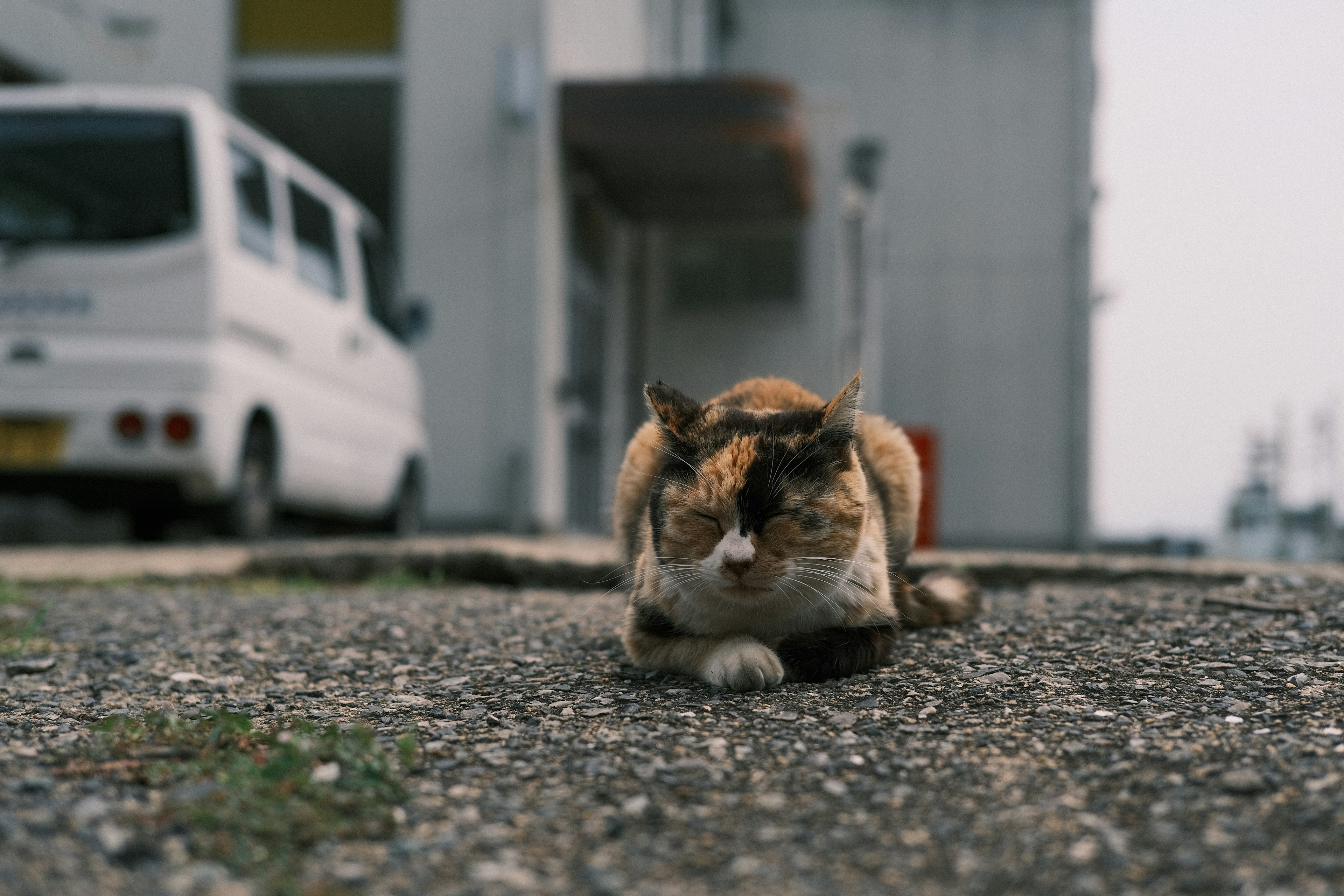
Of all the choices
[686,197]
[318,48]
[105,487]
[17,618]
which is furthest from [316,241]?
[686,197]

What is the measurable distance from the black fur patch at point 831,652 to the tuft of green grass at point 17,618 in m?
2.24

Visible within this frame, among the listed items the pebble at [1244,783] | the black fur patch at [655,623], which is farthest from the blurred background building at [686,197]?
the pebble at [1244,783]

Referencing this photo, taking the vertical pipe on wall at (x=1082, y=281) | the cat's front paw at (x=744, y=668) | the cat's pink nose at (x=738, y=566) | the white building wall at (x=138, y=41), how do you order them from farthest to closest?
the vertical pipe on wall at (x=1082, y=281) → the white building wall at (x=138, y=41) → the cat's front paw at (x=744, y=668) → the cat's pink nose at (x=738, y=566)

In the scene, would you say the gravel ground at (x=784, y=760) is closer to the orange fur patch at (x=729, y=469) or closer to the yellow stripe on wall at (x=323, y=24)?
the orange fur patch at (x=729, y=469)

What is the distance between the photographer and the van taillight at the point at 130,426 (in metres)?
6.20

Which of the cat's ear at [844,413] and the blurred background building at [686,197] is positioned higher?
the blurred background building at [686,197]

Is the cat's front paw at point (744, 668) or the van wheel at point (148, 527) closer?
the cat's front paw at point (744, 668)

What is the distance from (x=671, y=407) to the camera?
285 centimetres

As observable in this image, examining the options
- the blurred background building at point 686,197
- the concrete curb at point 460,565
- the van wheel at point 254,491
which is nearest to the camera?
the concrete curb at point 460,565

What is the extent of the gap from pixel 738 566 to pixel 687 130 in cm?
824

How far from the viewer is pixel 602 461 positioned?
41.9 feet

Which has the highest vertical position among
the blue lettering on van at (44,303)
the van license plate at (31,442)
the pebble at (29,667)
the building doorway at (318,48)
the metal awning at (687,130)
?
the building doorway at (318,48)

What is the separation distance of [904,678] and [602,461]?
1012 centimetres

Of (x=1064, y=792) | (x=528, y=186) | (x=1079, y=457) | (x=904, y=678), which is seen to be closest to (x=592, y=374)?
(x=528, y=186)
